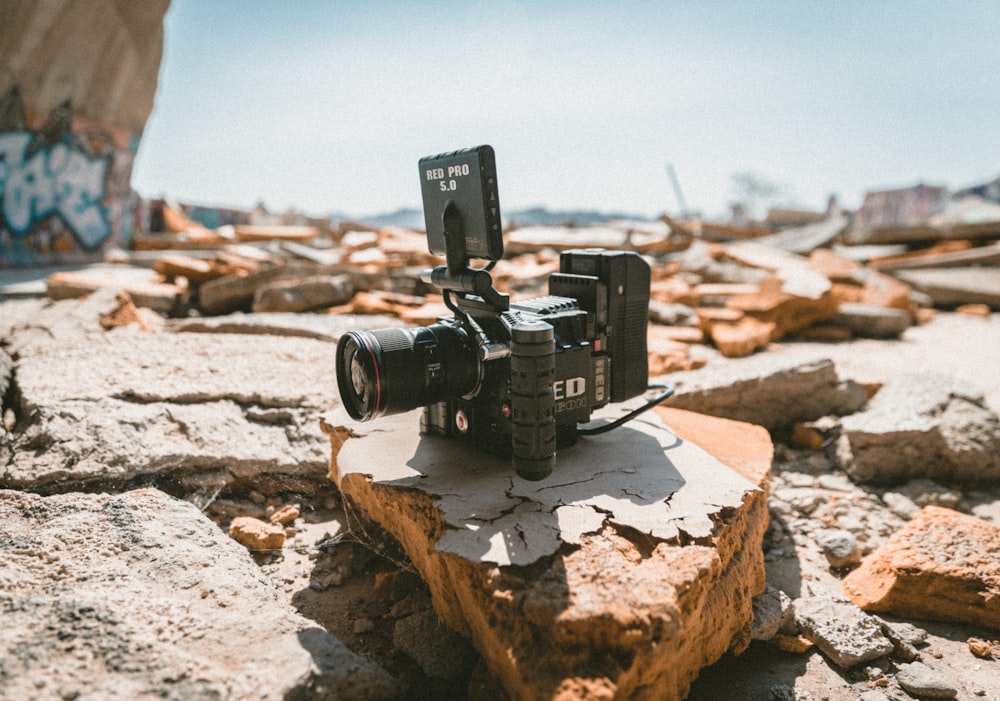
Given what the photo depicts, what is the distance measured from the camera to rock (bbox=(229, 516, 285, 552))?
232cm

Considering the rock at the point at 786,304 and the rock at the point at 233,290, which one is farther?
the rock at the point at 786,304

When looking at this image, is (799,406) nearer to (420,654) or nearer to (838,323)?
(420,654)

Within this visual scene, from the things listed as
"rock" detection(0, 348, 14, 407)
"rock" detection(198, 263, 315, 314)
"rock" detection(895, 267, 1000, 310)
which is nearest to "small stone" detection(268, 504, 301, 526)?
"rock" detection(0, 348, 14, 407)

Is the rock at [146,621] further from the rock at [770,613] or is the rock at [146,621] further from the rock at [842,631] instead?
the rock at [842,631]

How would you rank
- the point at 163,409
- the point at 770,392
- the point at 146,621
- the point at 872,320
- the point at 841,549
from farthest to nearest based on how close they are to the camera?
the point at 872,320 < the point at 770,392 < the point at 163,409 < the point at 841,549 < the point at 146,621

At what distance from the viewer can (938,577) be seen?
6.97 feet

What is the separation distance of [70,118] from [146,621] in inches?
390

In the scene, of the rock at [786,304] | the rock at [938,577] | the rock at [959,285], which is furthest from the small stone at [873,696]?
the rock at [959,285]

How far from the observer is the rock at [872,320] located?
6.11 meters

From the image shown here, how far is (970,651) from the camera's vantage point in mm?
1992

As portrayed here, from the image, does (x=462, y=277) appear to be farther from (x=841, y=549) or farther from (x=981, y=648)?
(x=981, y=648)

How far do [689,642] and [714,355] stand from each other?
3.59 metres

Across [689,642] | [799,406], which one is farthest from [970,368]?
[689,642]

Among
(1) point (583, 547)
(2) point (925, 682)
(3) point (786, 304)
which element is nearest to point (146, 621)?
(1) point (583, 547)
